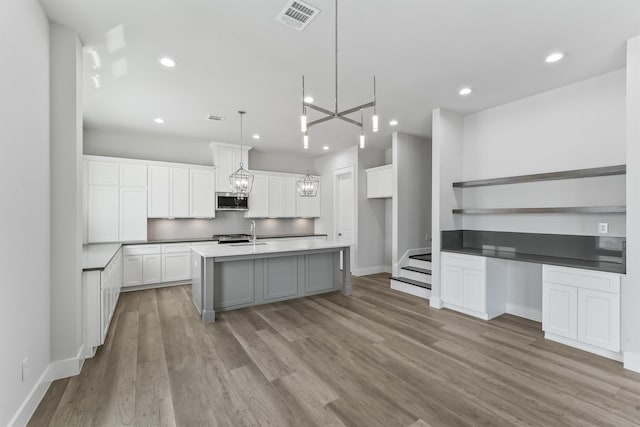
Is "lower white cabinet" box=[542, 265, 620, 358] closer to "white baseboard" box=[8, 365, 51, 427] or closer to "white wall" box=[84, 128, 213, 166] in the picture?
"white baseboard" box=[8, 365, 51, 427]

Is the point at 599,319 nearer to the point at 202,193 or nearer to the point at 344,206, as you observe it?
the point at 344,206

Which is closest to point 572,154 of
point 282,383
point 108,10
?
point 282,383

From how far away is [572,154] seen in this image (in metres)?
3.64

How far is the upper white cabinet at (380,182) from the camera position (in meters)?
6.24

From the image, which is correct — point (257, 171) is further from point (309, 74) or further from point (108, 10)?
point (108, 10)

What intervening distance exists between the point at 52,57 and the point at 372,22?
2.74 metres

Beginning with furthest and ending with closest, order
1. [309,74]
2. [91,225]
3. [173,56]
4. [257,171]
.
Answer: [257,171] → [91,225] → [309,74] → [173,56]

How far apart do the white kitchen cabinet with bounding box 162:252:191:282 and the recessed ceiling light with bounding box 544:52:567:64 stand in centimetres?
616

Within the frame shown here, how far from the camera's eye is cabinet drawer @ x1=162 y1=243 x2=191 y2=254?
5527 mm

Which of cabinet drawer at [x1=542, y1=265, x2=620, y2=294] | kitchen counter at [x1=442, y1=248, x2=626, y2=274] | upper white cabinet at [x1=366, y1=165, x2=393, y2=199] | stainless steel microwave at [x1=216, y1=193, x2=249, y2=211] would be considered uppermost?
upper white cabinet at [x1=366, y1=165, x2=393, y2=199]

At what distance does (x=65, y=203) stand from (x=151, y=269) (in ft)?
10.5

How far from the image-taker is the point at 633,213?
8.75ft

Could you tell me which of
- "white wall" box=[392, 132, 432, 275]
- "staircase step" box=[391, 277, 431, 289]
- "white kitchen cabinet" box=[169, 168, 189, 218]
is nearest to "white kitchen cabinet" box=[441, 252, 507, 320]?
"staircase step" box=[391, 277, 431, 289]

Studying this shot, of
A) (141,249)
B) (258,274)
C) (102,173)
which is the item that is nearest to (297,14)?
(258,274)
